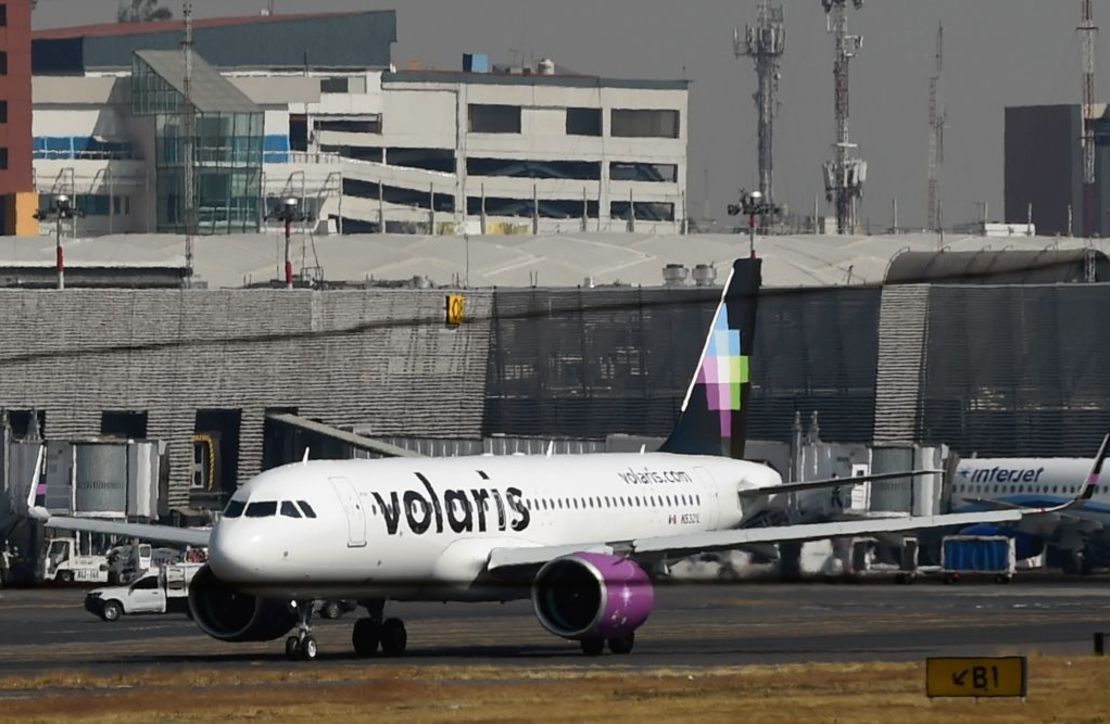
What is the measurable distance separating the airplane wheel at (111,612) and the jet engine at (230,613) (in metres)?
22.9

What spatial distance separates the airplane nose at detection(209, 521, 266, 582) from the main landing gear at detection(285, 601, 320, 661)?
2.20m

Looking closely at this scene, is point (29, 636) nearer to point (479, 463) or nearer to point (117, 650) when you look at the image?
point (117, 650)

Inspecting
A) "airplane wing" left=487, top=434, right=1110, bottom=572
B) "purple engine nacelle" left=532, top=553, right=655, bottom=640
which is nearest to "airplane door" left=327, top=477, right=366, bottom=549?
"airplane wing" left=487, top=434, right=1110, bottom=572

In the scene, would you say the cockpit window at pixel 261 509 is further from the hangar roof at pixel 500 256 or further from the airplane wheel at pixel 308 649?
the hangar roof at pixel 500 256

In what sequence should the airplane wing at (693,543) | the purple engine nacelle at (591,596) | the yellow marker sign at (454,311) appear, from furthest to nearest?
1. the airplane wing at (693,543)
2. the purple engine nacelle at (591,596)
3. the yellow marker sign at (454,311)

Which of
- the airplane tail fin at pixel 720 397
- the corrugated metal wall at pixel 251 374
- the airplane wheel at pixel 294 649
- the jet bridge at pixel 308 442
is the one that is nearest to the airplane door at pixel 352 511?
the airplane wheel at pixel 294 649

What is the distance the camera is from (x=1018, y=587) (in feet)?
292

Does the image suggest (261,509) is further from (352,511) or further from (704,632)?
(704,632)

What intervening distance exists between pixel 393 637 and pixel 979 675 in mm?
23988

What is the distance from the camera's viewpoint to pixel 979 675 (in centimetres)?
3719

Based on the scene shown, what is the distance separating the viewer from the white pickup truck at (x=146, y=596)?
81000 mm

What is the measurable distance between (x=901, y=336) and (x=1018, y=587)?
128 feet

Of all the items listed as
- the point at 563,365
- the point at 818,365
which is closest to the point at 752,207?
the point at 818,365

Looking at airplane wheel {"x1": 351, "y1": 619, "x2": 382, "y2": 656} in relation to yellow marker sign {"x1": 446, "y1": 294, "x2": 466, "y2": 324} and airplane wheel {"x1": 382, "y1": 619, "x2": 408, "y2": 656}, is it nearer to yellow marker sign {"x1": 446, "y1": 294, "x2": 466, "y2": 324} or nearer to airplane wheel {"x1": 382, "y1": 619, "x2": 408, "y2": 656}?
airplane wheel {"x1": 382, "y1": 619, "x2": 408, "y2": 656}
